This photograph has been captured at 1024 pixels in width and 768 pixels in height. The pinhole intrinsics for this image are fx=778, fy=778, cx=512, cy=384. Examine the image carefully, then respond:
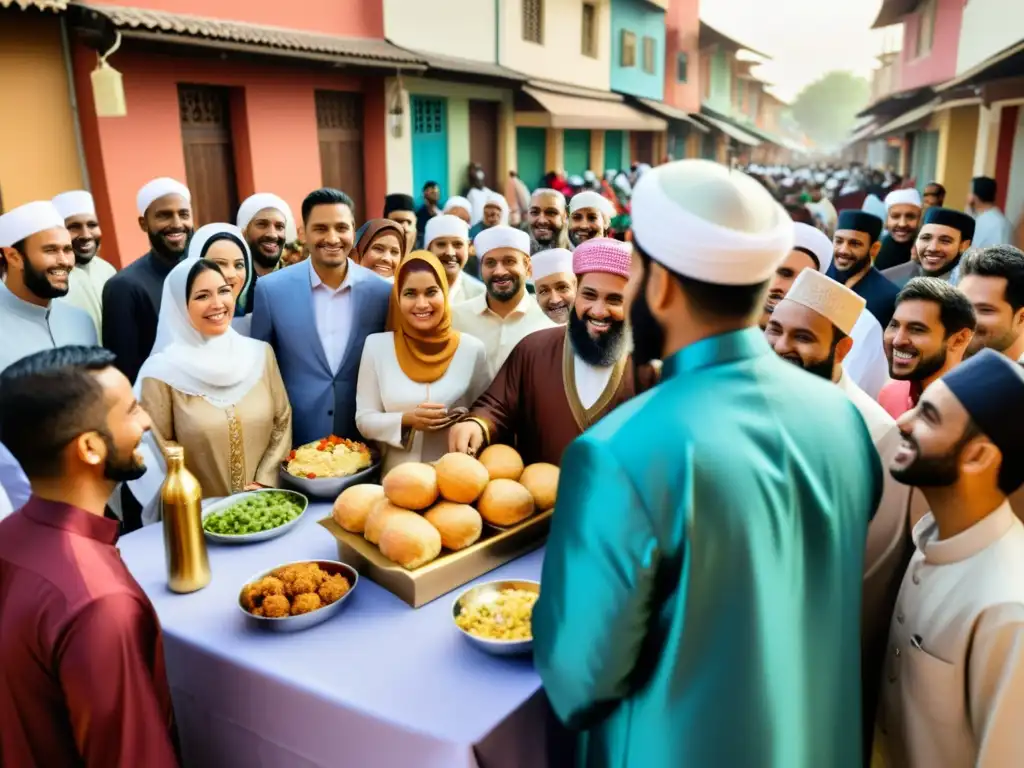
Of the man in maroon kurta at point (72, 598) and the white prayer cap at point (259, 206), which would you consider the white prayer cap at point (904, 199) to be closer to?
the white prayer cap at point (259, 206)

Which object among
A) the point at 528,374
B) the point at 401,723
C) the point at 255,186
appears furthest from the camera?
the point at 255,186

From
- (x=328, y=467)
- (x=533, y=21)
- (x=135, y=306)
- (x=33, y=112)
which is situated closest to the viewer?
(x=328, y=467)

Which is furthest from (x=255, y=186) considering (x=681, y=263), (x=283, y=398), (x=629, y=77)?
(x=629, y=77)

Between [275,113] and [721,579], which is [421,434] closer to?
[721,579]

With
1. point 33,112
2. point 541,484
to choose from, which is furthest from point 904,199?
point 33,112

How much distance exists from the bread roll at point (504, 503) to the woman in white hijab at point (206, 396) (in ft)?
3.86

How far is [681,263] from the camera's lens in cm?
152

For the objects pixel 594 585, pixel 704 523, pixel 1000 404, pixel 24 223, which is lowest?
pixel 594 585

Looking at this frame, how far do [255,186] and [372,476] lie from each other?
24.6 ft

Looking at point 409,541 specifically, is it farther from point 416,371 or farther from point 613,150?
point 613,150

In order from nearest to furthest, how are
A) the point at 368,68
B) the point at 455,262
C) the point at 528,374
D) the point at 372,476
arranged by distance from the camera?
the point at 372,476 < the point at 528,374 < the point at 455,262 < the point at 368,68

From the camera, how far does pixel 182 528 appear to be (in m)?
2.23

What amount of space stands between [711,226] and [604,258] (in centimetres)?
161

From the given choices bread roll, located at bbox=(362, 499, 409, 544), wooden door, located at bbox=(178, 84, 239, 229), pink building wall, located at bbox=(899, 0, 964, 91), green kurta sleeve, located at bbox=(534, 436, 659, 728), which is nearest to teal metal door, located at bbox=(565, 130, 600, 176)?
pink building wall, located at bbox=(899, 0, 964, 91)
